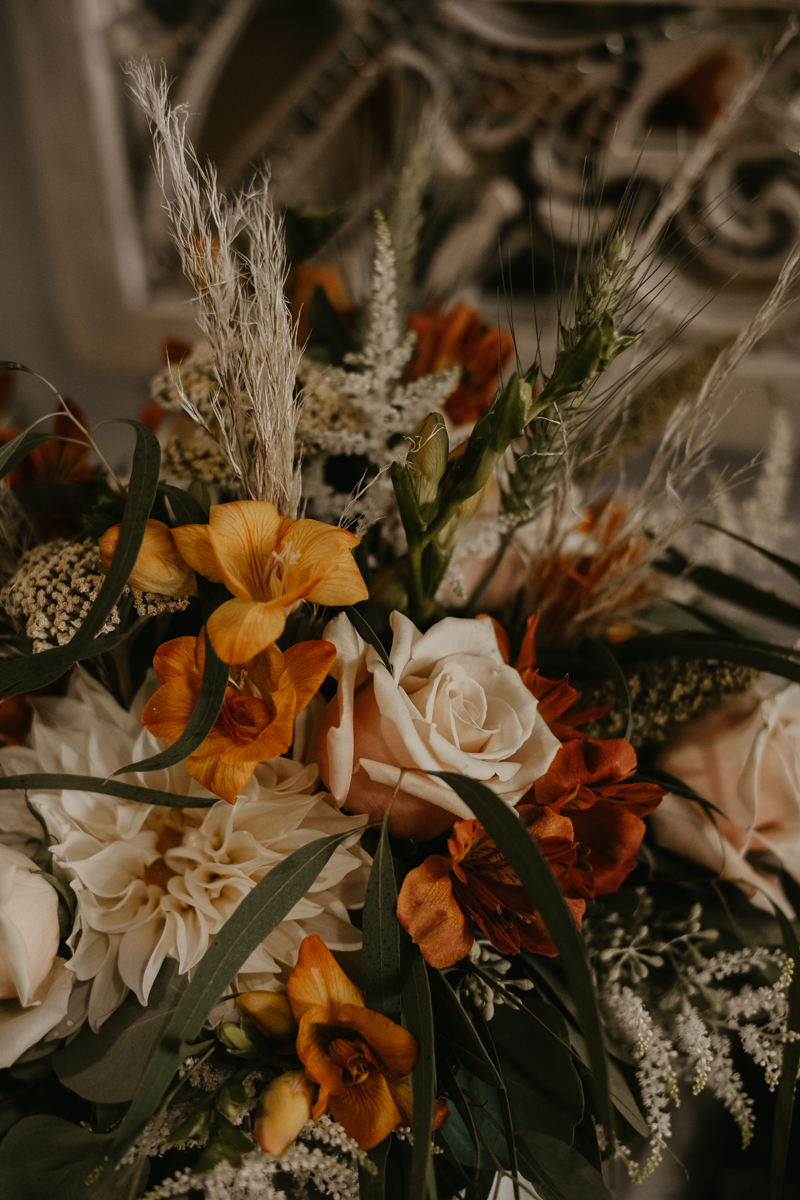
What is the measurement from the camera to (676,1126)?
433 millimetres

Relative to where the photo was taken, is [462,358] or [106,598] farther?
[462,358]

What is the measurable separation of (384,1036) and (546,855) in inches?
4.2

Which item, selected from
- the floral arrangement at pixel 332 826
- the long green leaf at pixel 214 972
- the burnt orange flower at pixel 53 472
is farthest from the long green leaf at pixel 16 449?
the long green leaf at pixel 214 972

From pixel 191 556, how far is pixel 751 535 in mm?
569

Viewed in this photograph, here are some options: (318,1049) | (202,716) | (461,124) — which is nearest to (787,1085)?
(318,1049)

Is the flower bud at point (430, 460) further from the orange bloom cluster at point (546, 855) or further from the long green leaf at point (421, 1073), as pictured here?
the long green leaf at point (421, 1073)

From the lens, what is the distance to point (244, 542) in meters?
0.30

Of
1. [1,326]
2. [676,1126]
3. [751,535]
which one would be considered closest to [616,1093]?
[676,1126]

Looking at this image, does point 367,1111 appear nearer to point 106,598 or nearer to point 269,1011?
point 269,1011

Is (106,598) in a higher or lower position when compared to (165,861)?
higher

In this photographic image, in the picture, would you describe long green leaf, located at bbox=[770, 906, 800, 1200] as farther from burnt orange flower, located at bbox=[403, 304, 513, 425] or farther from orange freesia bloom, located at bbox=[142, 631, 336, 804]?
burnt orange flower, located at bbox=[403, 304, 513, 425]

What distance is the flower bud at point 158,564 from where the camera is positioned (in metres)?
0.32

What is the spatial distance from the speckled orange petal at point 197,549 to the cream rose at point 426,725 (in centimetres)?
6

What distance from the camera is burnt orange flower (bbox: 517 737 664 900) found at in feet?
1.09
